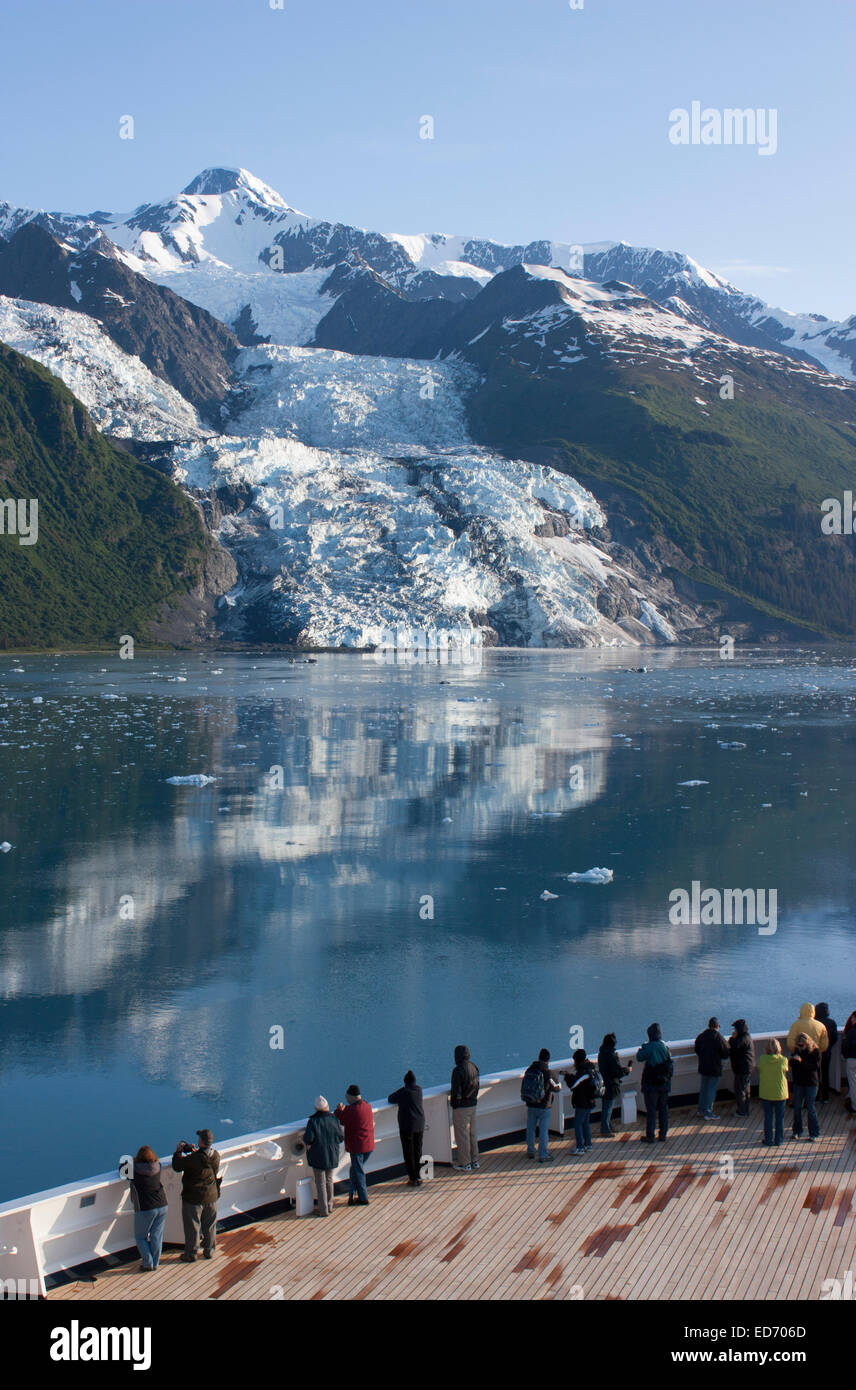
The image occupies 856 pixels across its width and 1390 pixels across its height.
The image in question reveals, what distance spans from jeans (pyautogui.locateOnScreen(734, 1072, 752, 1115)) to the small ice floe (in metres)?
20.9

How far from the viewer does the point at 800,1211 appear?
52.2ft

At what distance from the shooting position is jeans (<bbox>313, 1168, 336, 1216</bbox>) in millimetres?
16125

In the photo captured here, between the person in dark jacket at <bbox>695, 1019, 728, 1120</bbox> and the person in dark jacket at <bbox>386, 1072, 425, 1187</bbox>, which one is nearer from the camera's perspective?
the person in dark jacket at <bbox>386, 1072, 425, 1187</bbox>

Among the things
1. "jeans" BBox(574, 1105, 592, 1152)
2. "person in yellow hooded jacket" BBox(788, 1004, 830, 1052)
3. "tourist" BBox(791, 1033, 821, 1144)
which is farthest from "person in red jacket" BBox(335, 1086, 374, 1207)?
"person in yellow hooded jacket" BBox(788, 1004, 830, 1052)

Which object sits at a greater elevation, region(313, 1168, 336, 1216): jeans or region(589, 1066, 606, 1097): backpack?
region(589, 1066, 606, 1097): backpack

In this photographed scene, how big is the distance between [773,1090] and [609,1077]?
8.15ft

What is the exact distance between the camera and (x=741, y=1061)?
18.8 metres

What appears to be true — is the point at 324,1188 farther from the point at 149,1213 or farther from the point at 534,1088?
the point at 534,1088

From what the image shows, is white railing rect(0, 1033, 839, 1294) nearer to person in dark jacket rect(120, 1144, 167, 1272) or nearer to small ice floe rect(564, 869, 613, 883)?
person in dark jacket rect(120, 1144, 167, 1272)

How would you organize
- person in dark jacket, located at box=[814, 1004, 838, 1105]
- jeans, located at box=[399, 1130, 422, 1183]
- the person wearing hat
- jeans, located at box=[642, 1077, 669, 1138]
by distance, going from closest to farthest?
the person wearing hat, jeans, located at box=[399, 1130, 422, 1183], jeans, located at box=[642, 1077, 669, 1138], person in dark jacket, located at box=[814, 1004, 838, 1105]

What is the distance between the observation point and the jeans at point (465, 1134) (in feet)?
57.4

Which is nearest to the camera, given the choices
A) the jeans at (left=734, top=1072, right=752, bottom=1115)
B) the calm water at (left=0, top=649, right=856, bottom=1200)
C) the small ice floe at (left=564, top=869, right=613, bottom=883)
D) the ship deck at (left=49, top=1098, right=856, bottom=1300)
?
the ship deck at (left=49, top=1098, right=856, bottom=1300)

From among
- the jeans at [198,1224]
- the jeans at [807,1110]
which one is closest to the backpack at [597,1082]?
the jeans at [807,1110]
